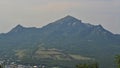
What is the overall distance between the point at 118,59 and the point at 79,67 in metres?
14.1

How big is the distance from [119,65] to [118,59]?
1347 mm

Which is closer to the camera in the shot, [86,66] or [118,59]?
[118,59]

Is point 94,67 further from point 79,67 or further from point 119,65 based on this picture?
point 119,65

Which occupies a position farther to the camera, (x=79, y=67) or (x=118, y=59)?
(x=79, y=67)

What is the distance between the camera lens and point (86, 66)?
86.5m

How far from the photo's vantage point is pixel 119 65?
2980 inches

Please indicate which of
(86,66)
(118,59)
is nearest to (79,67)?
(86,66)

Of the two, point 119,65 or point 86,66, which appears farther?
point 86,66

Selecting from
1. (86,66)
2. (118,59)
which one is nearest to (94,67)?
(86,66)

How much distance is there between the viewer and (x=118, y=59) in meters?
76.4

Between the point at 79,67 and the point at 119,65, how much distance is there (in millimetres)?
14576

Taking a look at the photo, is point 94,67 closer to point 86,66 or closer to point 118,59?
point 86,66

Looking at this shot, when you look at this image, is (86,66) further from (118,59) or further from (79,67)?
(118,59)

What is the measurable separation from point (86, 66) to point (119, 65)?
12259mm
